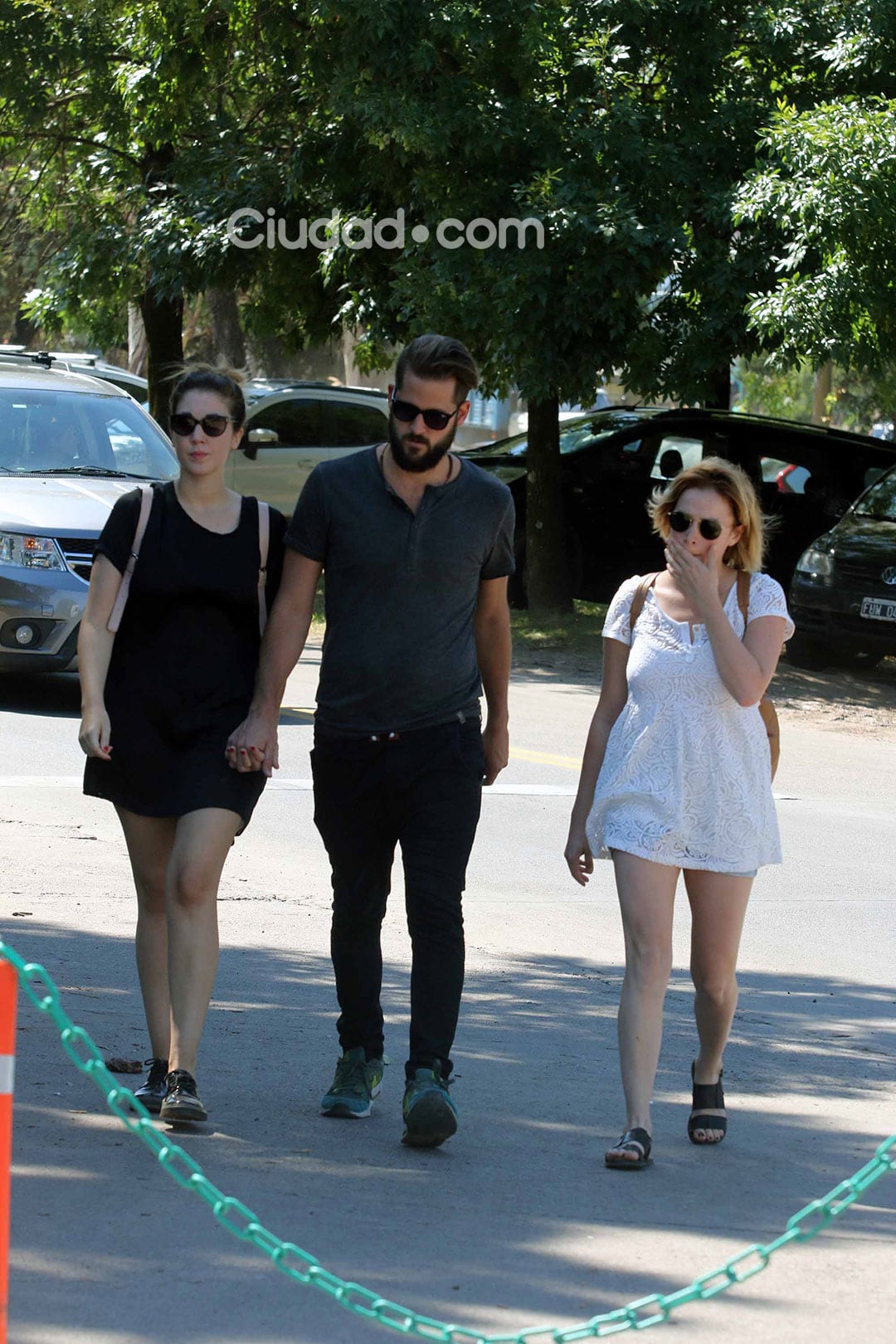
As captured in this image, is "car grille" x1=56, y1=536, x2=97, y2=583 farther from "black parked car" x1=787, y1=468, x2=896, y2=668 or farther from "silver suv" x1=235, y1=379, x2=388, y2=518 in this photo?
"silver suv" x1=235, y1=379, x2=388, y2=518

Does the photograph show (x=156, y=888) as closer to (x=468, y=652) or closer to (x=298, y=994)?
(x=468, y=652)

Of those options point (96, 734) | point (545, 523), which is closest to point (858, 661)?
point (545, 523)

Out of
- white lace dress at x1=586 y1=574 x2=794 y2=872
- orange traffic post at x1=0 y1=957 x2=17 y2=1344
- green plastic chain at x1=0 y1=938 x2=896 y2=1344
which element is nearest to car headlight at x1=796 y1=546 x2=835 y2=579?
white lace dress at x1=586 y1=574 x2=794 y2=872

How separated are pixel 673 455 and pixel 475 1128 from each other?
13.4 m

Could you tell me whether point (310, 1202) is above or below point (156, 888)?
below

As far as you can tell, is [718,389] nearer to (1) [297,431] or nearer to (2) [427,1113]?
(1) [297,431]

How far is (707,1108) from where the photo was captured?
500cm

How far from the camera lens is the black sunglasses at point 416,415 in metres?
4.84

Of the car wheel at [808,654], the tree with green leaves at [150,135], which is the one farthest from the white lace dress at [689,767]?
the tree with green leaves at [150,135]

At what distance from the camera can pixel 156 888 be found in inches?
196

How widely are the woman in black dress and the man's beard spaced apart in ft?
1.27

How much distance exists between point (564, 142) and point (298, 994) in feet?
36.5

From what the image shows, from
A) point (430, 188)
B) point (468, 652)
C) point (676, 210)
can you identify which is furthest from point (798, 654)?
point (468, 652)

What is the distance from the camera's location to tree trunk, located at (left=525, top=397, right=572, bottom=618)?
17.8 meters
